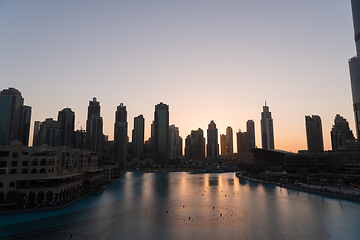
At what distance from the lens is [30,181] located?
61.8 meters

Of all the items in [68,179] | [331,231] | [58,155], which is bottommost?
[331,231]

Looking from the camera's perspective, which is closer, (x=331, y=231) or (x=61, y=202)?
(x=331, y=231)

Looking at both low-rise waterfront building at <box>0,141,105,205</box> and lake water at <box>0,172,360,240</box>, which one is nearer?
lake water at <box>0,172,360,240</box>

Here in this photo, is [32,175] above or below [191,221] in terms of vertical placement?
above

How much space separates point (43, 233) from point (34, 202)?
74.9 feet

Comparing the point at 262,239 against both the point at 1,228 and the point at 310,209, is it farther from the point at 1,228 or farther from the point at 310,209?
the point at 1,228

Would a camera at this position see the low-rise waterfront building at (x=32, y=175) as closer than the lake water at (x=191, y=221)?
No

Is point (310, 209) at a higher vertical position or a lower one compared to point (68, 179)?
lower

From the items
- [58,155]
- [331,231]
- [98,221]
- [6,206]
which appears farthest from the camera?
[58,155]

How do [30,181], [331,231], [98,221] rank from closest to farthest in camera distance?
[331,231]
[98,221]
[30,181]

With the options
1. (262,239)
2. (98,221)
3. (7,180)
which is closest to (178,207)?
(98,221)

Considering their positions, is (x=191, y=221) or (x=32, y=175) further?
(x=32, y=175)

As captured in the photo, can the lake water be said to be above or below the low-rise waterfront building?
below

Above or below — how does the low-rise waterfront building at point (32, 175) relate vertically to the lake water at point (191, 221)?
above
